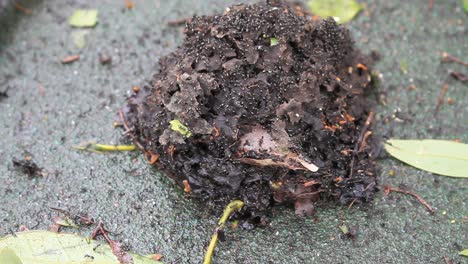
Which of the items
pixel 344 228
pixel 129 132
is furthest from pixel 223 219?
pixel 129 132

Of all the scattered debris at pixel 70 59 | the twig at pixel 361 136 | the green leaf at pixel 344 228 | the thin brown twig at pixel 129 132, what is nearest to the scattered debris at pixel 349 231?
the green leaf at pixel 344 228

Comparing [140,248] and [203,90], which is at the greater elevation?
[203,90]

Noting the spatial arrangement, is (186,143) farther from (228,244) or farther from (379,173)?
(379,173)

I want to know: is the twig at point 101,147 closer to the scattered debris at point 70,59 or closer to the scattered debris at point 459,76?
the scattered debris at point 70,59

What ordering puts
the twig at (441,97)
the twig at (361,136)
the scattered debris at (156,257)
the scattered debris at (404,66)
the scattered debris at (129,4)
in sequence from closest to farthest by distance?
1. the scattered debris at (156,257)
2. the twig at (361,136)
3. the twig at (441,97)
4. the scattered debris at (404,66)
5. the scattered debris at (129,4)

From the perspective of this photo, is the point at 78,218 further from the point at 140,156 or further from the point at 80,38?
the point at 80,38

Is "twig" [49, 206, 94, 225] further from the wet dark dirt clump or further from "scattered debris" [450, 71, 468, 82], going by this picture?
"scattered debris" [450, 71, 468, 82]

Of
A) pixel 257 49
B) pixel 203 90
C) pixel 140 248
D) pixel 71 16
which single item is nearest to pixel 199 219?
pixel 140 248
